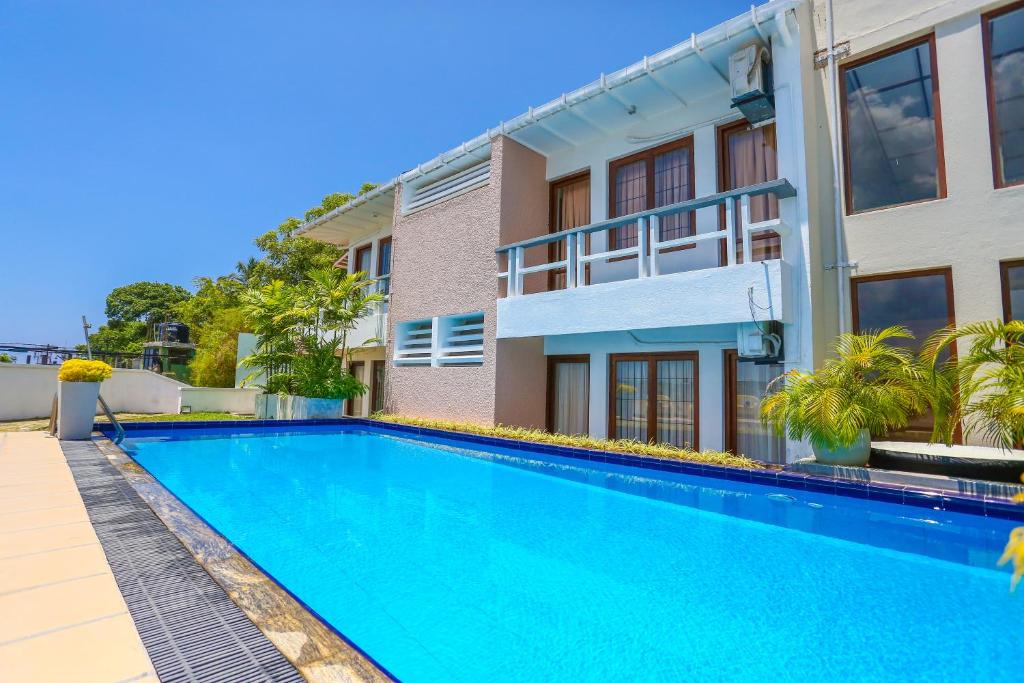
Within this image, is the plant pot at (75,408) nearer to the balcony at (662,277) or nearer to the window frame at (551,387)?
the balcony at (662,277)

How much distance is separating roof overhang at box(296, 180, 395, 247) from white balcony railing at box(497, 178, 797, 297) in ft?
19.0

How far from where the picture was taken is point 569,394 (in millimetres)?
11141

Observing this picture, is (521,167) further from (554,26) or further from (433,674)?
(433,674)

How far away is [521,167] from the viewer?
1149 cm

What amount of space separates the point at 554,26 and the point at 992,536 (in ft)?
38.4

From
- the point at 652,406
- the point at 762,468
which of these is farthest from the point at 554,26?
the point at 762,468

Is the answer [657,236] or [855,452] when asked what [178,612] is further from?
[657,236]

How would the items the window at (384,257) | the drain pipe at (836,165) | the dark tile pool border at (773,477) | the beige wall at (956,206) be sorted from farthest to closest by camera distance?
the window at (384,257)
the drain pipe at (836,165)
the beige wall at (956,206)
the dark tile pool border at (773,477)

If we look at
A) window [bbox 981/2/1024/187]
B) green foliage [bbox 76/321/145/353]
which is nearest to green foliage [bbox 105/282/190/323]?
green foliage [bbox 76/321/145/353]

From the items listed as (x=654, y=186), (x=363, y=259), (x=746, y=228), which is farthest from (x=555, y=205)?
(x=363, y=259)

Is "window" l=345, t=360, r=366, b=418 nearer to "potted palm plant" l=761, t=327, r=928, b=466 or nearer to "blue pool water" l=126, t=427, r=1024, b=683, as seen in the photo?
"blue pool water" l=126, t=427, r=1024, b=683

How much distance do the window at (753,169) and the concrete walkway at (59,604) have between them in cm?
859

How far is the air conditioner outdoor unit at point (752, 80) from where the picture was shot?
307 inches

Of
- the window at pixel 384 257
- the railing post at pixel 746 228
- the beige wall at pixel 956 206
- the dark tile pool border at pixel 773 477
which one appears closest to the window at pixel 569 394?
the dark tile pool border at pixel 773 477
